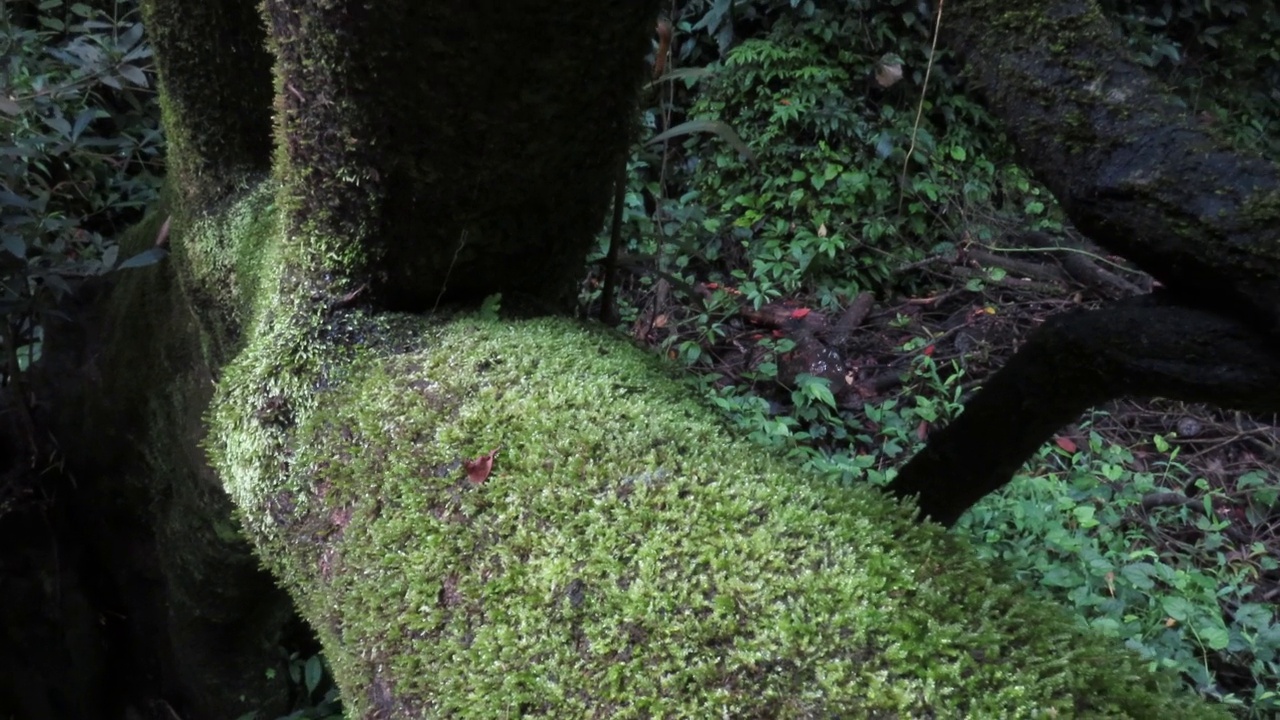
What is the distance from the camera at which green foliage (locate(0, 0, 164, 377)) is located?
8.08 feet

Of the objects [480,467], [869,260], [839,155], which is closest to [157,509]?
[480,467]

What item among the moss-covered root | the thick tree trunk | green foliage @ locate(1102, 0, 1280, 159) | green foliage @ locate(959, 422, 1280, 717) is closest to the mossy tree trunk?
the moss-covered root

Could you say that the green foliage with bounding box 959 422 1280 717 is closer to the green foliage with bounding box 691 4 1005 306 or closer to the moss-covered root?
the green foliage with bounding box 691 4 1005 306

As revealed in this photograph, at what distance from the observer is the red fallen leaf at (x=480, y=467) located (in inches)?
41.6

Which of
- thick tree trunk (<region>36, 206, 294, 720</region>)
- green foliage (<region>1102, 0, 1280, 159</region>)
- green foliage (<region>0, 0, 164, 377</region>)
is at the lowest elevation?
thick tree trunk (<region>36, 206, 294, 720</region>)

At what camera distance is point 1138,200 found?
4.09ft

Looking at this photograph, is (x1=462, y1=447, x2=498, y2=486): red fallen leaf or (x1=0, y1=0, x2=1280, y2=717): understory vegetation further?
(x1=0, y1=0, x2=1280, y2=717): understory vegetation

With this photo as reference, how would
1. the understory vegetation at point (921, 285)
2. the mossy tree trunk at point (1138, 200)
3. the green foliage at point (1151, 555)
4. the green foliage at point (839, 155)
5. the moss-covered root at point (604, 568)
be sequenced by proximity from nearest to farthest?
the moss-covered root at point (604, 568)
the mossy tree trunk at point (1138, 200)
the green foliage at point (1151, 555)
the understory vegetation at point (921, 285)
the green foliage at point (839, 155)

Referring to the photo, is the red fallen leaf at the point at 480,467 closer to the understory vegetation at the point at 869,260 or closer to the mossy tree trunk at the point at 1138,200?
the mossy tree trunk at the point at 1138,200

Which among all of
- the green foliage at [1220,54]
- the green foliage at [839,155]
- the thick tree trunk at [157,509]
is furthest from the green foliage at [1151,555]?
the green foliage at [1220,54]

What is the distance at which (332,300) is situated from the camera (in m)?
1.44

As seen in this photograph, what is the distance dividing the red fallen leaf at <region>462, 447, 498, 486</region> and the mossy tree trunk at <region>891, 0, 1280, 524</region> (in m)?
0.99

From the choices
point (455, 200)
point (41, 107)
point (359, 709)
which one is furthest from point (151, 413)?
point (359, 709)

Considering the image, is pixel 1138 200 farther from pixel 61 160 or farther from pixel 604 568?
pixel 61 160
